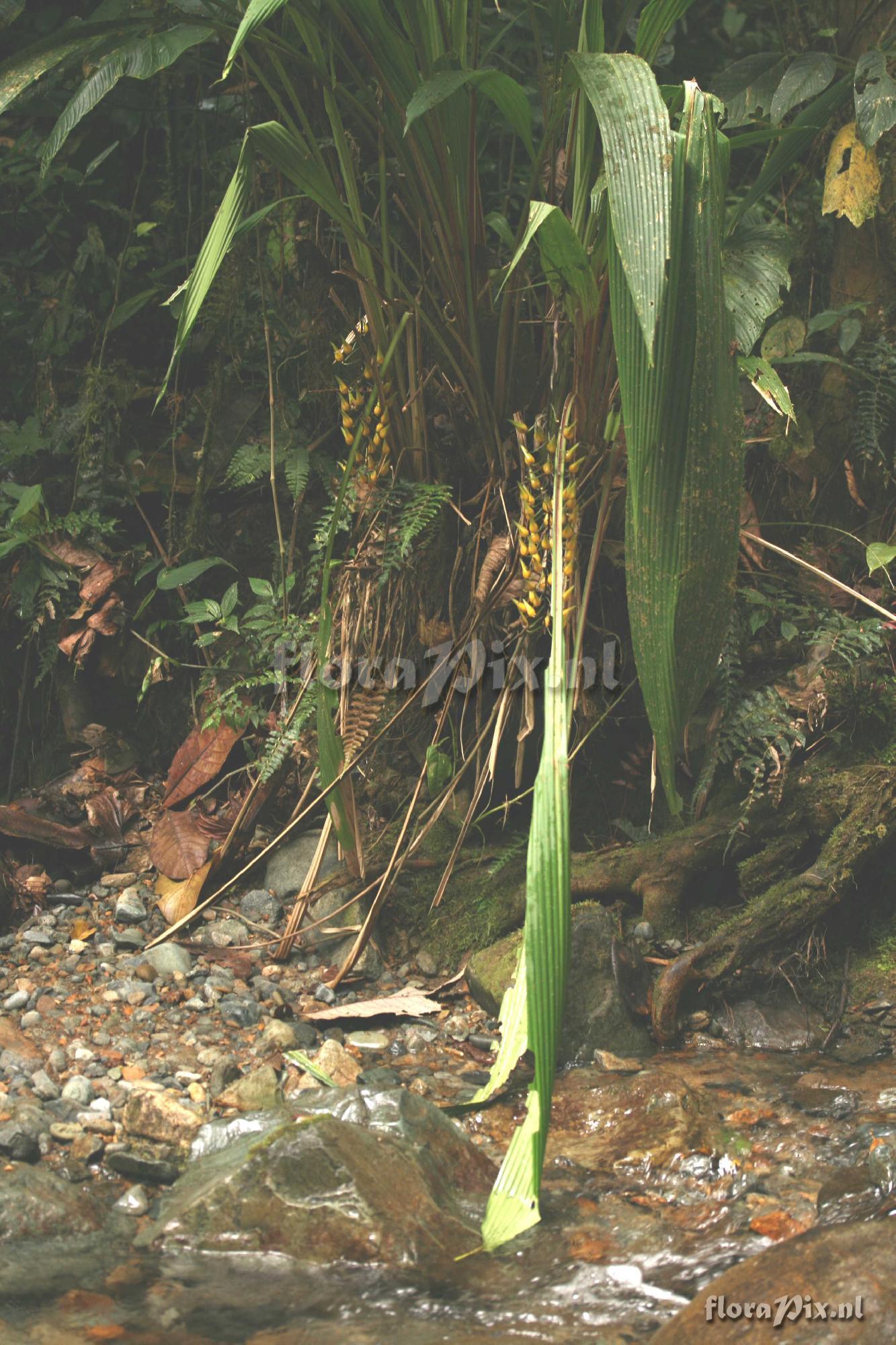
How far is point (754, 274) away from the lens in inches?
77.6

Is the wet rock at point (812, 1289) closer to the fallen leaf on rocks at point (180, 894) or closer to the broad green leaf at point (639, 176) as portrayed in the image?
the broad green leaf at point (639, 176)

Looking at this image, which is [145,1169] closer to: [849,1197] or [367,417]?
[849,1197]

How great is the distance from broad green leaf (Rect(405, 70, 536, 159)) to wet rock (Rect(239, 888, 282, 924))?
4.72 ft

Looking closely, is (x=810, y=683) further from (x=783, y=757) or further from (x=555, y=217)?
(x=555, y=217)

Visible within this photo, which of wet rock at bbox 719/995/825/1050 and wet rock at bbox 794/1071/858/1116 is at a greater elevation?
wet rock at bbox 719/995/825/1050

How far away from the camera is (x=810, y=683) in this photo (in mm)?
2227

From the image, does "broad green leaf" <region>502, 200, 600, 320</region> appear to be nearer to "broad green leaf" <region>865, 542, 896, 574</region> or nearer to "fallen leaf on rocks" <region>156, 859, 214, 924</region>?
"broad green leaf" <region>865, 542, 896, 574</region>

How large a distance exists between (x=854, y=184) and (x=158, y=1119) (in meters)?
2.09

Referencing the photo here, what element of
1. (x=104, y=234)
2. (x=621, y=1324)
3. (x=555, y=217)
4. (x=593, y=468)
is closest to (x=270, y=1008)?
(x=621, y=1324)

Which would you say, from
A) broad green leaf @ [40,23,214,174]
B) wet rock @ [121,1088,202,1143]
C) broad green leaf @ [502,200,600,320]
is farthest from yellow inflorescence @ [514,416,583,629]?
wet rock @ [121,1088,202,1143]

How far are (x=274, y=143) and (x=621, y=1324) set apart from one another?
165 cm

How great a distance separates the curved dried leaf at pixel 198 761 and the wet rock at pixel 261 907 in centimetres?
27

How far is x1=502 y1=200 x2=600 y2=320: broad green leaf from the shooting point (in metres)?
1.61

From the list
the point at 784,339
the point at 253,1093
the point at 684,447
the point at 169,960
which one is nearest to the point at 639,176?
the point at 684,447
